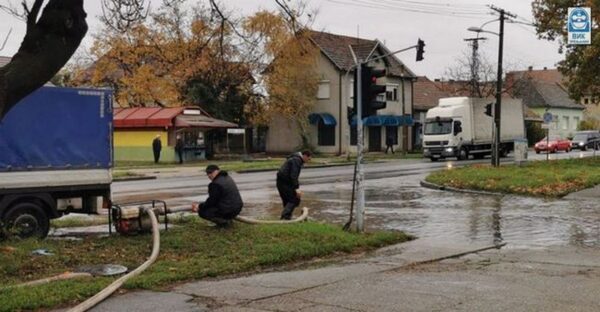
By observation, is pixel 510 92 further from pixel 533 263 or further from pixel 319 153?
pixel 533 263

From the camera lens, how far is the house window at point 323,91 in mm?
57406

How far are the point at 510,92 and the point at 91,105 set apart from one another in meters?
76.6

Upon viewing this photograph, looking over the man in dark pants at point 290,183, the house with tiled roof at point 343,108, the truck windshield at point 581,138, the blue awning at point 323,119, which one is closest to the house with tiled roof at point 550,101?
the truck windshield at point 581,138

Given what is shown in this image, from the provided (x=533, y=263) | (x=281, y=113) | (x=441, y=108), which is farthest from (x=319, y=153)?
(x=533, y=263)

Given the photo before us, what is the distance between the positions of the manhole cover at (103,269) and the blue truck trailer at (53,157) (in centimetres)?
245

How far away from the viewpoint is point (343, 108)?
184 feet

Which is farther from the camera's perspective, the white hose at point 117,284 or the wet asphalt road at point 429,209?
the wet asphalt road at point 429,209

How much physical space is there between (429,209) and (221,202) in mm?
7990

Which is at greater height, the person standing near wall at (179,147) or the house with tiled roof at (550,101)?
the house with tiled roof at (550,101)

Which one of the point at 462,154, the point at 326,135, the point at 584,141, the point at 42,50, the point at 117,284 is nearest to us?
the point at 42,50

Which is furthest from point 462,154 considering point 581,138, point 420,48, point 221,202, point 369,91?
point 221,202

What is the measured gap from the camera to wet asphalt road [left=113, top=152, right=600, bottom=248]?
48.5ft

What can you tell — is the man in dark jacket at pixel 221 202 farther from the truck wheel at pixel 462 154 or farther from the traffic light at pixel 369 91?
the truck wheel at pixel 462 154

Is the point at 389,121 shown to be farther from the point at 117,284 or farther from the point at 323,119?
the point at 117,284
